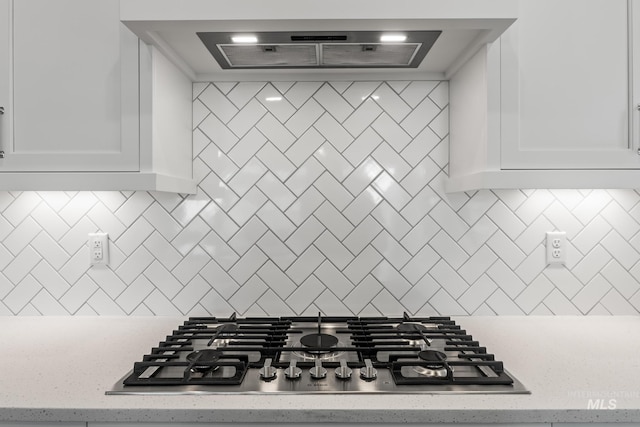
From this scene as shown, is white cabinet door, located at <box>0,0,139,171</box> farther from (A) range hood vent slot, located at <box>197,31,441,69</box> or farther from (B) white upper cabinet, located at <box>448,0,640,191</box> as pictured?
(B) white upper cabinet, located at <box>448,0,640,191</box>

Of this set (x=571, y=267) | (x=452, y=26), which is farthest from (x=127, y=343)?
(x=571, y=267)

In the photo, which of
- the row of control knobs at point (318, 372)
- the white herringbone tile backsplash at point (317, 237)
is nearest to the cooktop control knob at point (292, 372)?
the row of control knobs at point (318, 372)

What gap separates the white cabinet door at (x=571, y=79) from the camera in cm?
119

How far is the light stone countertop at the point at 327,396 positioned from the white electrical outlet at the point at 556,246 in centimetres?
30

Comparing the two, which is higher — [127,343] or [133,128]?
[133,128]

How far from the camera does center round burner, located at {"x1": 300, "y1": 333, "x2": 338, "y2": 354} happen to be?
3.62ft

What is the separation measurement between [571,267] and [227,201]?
130 cm

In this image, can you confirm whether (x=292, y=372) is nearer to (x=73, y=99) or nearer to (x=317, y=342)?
(x=317, y=342)

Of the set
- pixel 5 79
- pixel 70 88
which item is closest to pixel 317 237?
pixel 70 88

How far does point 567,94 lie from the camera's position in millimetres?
1193

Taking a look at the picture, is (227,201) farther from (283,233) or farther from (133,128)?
(133,128)

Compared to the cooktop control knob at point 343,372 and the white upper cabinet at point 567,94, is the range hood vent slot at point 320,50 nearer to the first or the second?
the white upper cabinet at point 567,94

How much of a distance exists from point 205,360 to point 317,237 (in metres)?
0.65

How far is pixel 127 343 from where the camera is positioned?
125 centimetres
